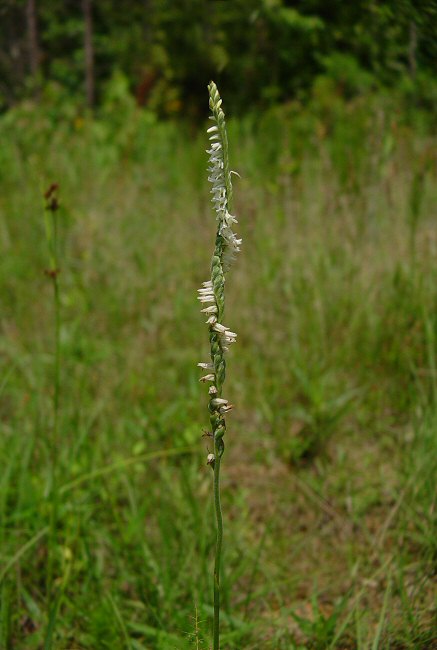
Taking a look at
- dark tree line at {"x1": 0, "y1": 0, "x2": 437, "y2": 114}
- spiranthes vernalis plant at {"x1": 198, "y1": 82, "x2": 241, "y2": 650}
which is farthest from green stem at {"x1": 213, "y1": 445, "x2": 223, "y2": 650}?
dark tree line at {"x1": 0, "y1": 0, "x2": 437, "y2": 114}

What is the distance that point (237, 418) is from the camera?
8.28 ft

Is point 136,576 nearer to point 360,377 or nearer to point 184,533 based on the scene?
point 184,533

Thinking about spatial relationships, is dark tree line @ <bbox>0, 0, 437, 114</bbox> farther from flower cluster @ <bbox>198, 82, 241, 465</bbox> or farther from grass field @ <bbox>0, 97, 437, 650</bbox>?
flower cluster @ <bbox>198, 82, 241, 465</bbox>

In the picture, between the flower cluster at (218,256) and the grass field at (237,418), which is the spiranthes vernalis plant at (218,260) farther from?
the grass field at (237,418)

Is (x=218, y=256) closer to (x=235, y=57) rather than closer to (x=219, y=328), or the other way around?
(x=219, y=328)

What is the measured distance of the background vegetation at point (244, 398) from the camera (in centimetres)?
156

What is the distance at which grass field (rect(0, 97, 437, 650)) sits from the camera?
1546 mm

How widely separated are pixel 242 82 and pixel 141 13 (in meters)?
12.9

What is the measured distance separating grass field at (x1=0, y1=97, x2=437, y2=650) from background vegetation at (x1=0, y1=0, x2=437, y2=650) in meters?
0.01

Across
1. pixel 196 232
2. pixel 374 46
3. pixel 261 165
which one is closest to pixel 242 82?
pixel 261 165

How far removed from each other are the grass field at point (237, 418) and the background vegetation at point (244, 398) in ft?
0.04

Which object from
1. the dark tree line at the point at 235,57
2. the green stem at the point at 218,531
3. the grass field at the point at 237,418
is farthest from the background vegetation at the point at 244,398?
the dark tree line at the point at 235,57

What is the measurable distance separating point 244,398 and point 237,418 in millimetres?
99

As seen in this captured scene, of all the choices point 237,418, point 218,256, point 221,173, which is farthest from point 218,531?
point 237,418
